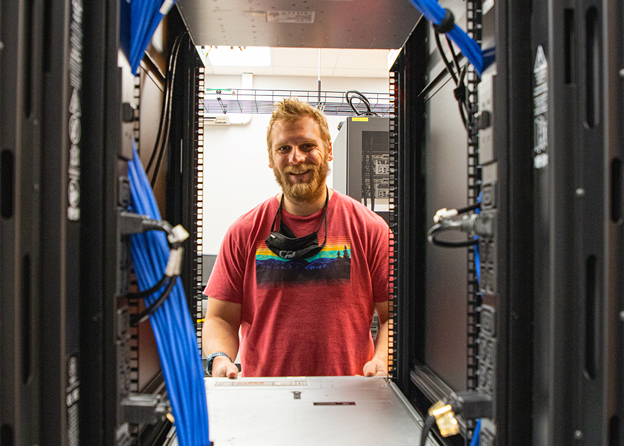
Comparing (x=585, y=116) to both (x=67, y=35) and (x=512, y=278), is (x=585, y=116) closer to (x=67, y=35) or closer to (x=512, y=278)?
(x=512, y=278)

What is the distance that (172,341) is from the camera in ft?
Result: 1.98

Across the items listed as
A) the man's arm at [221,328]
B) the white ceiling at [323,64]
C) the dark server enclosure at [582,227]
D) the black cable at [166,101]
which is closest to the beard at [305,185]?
the man's arm at [221,328]

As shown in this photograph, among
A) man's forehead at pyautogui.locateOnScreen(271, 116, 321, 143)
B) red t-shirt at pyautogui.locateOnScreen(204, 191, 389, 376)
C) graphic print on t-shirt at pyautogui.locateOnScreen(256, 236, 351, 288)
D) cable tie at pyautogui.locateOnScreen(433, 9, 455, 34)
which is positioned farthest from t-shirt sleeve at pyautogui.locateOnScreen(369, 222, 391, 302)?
cable tie at pyautogui.locateOnScreen(433, 9, 455, 34)

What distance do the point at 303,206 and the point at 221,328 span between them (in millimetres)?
642

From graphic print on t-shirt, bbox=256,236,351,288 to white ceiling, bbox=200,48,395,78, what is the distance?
314 centimetres

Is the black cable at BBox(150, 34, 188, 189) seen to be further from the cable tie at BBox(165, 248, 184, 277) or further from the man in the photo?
the man

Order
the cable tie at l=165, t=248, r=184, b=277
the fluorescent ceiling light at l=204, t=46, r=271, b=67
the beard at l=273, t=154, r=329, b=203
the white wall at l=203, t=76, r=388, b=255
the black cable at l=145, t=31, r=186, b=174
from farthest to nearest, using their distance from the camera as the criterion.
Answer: the fluorescent ceiling light at l=204, t=46, r=271, b=67
the white wall at l=203, t=76, r=388, b=255
the beard at l=273, t=154, r=329, b=203
the black cable at l=145, t=31, r=186, b=174
the cable tie at l=165, t=248, r=184, b=277

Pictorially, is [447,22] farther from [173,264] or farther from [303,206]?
[303,206]

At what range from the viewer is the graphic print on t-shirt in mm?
1687

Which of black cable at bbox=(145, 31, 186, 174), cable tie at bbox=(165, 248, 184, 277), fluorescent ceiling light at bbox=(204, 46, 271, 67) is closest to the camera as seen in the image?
cable tie at bbox=(165, 248, 184, 277)

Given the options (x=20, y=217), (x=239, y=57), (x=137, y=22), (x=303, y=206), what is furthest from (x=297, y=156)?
(x=239, y=57)

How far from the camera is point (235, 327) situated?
5.85 ft

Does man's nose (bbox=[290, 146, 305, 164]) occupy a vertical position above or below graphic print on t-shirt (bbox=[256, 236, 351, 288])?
above

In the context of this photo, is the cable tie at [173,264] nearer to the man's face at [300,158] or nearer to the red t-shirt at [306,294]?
the red t-shirt at [306,294]
